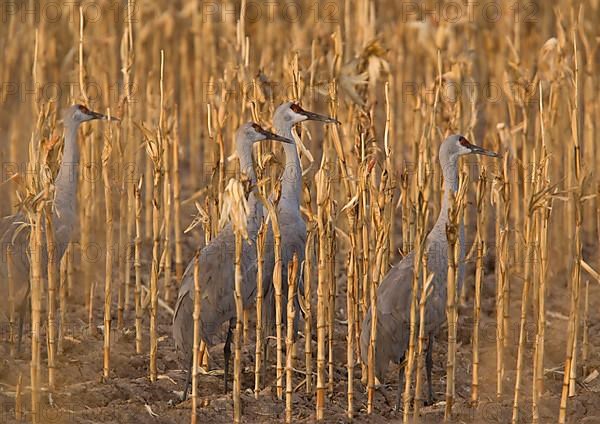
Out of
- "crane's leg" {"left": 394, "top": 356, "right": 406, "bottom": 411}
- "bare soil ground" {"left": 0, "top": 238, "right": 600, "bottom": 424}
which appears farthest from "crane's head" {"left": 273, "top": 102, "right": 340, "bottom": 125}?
"crane's leg" {"left": 394, "top": 356, "right": 406, "bottom": 411}

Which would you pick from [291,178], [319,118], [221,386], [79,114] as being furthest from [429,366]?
[79,114]

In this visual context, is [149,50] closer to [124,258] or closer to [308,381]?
[124,258]

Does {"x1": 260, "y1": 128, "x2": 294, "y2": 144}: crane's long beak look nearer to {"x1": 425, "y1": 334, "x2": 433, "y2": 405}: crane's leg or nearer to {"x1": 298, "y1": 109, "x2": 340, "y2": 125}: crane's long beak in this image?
{"x1": 298, "y1": 109, "x2": 340, "y2": 125}: crane's long beak

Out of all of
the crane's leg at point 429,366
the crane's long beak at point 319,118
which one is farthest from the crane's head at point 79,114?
the crane's leg at point 429,366

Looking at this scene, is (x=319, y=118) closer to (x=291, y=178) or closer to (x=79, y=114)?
(x=291, y=178)

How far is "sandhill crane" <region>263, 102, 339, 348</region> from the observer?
25.2ft

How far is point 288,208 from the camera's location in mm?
7824

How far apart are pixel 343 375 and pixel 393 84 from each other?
5.67 m

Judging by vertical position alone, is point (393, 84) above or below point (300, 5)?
below

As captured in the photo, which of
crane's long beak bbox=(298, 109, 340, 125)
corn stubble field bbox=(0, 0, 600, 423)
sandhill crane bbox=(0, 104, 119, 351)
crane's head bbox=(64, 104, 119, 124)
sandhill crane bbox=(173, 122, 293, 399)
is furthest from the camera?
crane's head bbox=(64, 104, 119, 124)

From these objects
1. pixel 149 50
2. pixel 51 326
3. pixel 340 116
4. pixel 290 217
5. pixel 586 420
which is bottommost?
pixel 586 420

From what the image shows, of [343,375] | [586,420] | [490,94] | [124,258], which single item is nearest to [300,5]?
[490,94]

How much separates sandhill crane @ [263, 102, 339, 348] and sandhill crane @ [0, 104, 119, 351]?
1.20m

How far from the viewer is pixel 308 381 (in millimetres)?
7219
